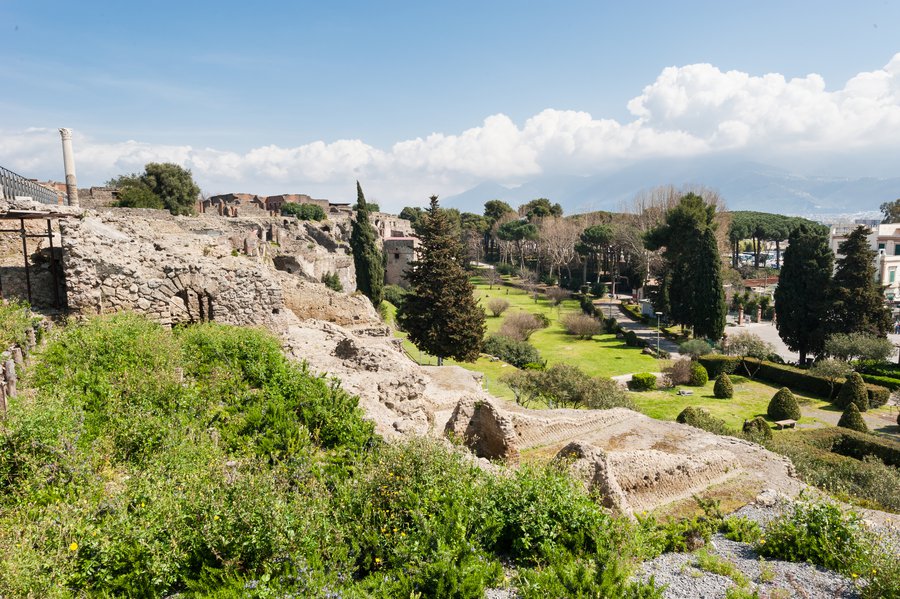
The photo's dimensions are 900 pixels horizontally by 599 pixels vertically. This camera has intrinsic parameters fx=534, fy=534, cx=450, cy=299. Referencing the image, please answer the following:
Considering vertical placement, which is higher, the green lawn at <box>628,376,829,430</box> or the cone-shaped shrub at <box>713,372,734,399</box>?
the cone-shaped shrub at <box>713,372,734,399</box>

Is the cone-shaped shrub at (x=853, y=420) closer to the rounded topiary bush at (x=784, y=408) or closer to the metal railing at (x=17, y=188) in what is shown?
the rounded topiary bush at (x=784, y=408)

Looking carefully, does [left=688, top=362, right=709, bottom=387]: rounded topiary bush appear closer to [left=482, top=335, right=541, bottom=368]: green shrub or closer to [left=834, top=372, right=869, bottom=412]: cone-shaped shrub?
[left=834, top=372, right=869, bottom=412]: cone-shaped shrub

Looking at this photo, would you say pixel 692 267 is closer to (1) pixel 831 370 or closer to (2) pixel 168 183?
(1) pixel 831 370

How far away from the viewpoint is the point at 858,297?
3241 centimetres

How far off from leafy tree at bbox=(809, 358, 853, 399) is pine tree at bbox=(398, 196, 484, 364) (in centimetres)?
1799

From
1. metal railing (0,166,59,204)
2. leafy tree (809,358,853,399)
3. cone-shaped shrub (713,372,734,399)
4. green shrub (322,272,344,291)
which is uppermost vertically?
metal railing (0,166,59,204)

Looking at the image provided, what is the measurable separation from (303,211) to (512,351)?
40.8 meters

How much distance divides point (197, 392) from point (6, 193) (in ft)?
37.6

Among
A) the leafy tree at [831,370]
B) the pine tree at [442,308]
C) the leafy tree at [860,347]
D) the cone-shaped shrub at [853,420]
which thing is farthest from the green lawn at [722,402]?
the pine tree at [442,308]

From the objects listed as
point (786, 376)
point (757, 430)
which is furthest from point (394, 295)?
point (757, 430)

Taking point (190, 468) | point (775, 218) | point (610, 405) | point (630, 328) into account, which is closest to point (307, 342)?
point (190, 468)

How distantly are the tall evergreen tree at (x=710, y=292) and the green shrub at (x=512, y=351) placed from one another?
13210mm

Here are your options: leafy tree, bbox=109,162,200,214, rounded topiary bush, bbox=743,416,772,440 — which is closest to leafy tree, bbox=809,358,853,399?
rounded topiary bush, bbox=743,416,772,440

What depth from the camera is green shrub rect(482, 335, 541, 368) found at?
1307 inches
